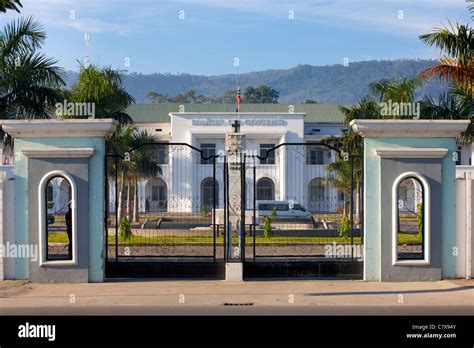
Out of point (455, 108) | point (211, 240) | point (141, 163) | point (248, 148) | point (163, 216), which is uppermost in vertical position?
point (248, 148)

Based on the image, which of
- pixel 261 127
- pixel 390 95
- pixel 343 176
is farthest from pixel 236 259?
pixel 261 127

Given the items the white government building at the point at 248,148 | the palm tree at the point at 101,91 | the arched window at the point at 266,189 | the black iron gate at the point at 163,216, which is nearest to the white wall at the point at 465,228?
the black iron gate at the point at 163,216

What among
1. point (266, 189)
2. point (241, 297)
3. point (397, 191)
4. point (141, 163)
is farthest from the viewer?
point (266, 189)

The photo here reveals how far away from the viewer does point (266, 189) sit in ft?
187

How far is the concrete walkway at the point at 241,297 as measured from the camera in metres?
12.1

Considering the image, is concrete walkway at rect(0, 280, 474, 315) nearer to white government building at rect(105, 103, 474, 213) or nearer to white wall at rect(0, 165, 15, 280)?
white wall at rect(0, 165, 15, 280)

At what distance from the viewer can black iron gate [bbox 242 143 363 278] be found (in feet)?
50.1

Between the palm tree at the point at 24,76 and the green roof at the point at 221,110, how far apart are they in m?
42.6

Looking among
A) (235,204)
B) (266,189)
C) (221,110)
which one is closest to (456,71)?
(235,204)

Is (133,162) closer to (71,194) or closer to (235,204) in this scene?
(235,204)

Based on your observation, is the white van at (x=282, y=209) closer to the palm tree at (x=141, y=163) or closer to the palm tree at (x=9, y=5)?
the palm tree at (x=141, y=163)

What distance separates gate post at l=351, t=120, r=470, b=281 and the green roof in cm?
4811

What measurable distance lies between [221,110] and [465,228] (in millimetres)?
50834
